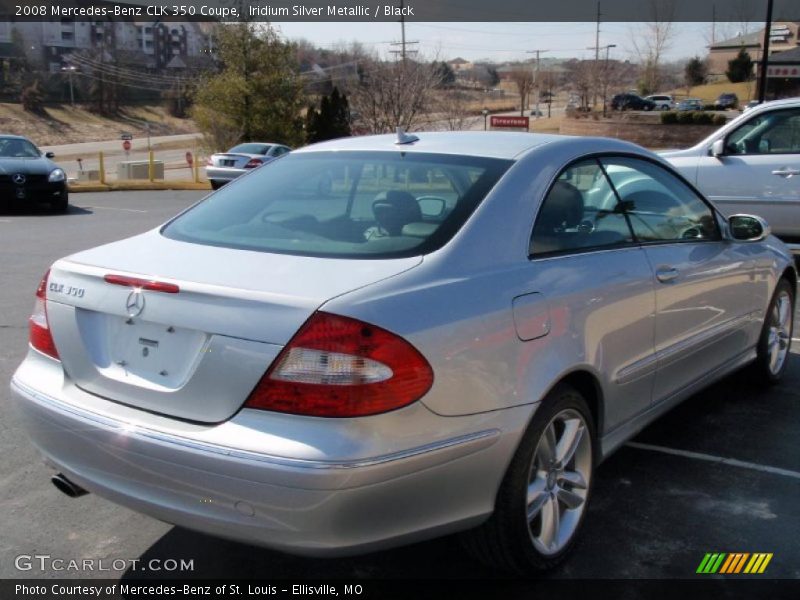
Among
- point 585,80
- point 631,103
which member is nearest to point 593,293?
point 585,80

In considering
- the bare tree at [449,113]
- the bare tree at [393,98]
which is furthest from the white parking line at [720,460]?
the bare tree at [449,113]

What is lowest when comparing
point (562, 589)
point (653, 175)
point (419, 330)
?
point (562, 589)

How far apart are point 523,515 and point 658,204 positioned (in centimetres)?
208

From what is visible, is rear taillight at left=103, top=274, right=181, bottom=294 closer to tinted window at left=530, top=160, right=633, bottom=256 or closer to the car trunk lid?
the car trunk lid

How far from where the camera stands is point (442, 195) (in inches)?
132

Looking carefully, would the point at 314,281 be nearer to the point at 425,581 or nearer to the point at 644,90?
the point at 425,581

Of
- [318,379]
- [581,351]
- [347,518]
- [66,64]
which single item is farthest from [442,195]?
[66,64]

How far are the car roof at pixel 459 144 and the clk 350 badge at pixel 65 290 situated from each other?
4.66 ft

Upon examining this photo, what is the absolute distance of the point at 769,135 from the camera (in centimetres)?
869

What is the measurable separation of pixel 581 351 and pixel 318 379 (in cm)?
116

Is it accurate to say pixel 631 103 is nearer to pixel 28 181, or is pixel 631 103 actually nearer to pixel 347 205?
pixel 28 181

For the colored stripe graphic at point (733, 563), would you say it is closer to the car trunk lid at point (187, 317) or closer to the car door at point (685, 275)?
the car door at point (685, 275)

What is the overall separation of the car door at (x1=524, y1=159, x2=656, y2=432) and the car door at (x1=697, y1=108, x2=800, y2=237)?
211 inches

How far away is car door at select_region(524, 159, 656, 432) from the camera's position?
10.2 ft
